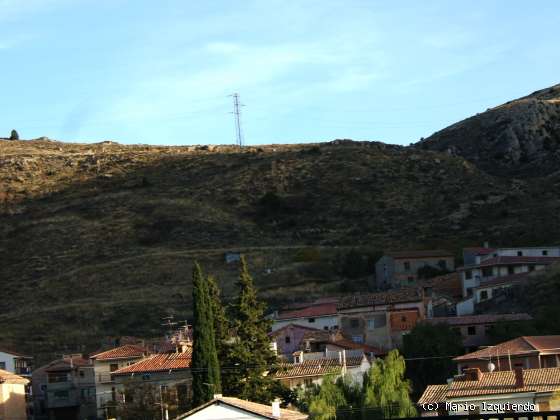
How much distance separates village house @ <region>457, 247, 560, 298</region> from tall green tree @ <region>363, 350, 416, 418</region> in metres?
37.7

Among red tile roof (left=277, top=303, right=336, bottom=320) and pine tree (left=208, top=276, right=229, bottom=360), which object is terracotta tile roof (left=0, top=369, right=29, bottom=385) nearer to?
pine tree (left=208, top=276, right=229, bottom=360)

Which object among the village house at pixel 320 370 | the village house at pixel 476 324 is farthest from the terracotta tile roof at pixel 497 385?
the village house at pixel 476 324

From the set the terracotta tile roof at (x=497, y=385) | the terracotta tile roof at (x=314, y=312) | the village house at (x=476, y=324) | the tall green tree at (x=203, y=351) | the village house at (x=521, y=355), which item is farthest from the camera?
the terracotta tile roof at (x=314, y=312)

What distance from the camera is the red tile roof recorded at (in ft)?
316

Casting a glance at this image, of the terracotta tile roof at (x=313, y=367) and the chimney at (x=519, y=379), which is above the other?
the chimney at (x=519, y=379)

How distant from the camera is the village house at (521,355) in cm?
6556

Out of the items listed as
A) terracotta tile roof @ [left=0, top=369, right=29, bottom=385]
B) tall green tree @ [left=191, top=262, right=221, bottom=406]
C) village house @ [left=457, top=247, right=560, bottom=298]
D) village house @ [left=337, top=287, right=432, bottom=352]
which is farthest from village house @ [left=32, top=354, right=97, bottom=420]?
village house @ [left=457, top=247, right=560, bottom=298]

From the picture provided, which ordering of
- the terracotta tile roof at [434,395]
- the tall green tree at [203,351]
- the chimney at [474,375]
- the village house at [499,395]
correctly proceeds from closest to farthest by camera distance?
the village house at [499,395]
the terracotta tile roof at [434,395]
the chimney at [474,375]
the tall green tree at [203,351]

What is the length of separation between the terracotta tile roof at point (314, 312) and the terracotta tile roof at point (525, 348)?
91.0 ft

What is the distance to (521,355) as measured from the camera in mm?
66250

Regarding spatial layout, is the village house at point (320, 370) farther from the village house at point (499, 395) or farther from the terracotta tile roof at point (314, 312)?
the terracotta tile roof at point (314, 312)

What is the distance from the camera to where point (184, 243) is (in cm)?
14988

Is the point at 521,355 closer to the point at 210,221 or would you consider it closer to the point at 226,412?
the point at 226,412

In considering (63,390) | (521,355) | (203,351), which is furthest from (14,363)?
(521,355)
